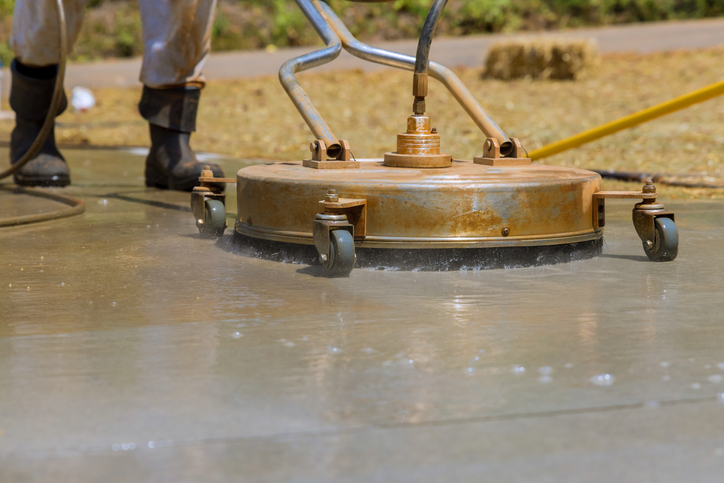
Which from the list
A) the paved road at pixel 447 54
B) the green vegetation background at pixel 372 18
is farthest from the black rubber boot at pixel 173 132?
the green vegetation background at pixel 372 18

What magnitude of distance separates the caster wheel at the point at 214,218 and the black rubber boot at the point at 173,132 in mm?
1005

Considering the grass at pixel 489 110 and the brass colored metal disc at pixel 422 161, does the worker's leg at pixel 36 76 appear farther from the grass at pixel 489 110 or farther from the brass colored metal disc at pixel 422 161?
the brass colored metal disc at pixel 422 161

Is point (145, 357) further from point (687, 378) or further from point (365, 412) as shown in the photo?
point (687, 378)

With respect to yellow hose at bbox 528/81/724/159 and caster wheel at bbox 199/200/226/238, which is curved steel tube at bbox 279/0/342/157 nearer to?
caster wheel at bbox 199/200/226/238

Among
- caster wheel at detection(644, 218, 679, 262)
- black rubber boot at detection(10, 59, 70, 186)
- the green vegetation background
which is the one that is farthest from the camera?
the green vegetation background

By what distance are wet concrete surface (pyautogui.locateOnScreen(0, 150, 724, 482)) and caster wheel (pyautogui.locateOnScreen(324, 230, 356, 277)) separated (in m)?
0.04

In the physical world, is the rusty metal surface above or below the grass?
below

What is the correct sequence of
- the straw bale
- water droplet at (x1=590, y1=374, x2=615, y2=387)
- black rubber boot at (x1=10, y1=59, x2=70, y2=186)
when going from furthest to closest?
the straw bale → black rubber boot at (x1=10, y1=59, x2=70, y2=186) → water droplet at (x1=590, y1=374, x2=615, y2=387)

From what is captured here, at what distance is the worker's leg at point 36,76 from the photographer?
373cm

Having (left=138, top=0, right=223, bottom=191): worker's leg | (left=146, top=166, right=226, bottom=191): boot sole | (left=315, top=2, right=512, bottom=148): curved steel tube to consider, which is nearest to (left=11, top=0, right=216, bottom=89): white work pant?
(left=138, top=0, right=223, bottom=191): worker's leg

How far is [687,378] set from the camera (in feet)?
4.60

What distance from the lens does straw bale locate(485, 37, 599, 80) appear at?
882 centimetres

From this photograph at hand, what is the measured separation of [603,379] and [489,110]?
612 cm

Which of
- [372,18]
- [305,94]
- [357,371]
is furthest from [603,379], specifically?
[372,18]
